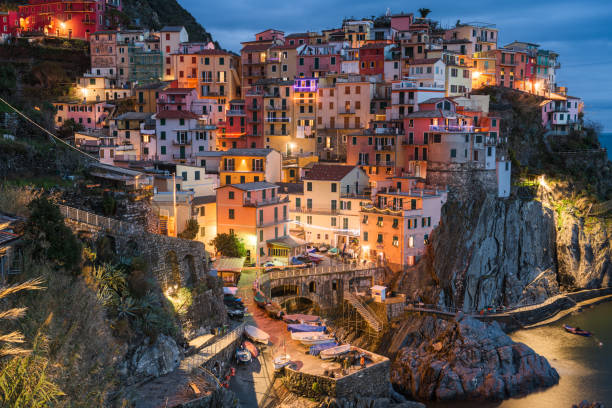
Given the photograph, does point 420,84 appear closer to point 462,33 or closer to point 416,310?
point 462,33

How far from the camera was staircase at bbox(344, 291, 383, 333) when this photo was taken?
4188 centimetres

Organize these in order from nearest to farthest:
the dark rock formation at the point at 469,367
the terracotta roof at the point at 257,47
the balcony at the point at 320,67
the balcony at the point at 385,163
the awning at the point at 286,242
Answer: the dark rock formation at the point at 469,367 < the awning at the point at 286,242 < the balcony at the point at 385,163 < the balcony at the point at 320,67 < the terracotta roof at the point at 257,47

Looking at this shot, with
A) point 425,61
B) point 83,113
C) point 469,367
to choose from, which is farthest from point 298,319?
point 83,113

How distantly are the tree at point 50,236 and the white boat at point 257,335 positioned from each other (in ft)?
37.4

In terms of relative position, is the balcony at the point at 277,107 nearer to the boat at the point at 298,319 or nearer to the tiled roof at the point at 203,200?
the tiled roof at the point at 203,200

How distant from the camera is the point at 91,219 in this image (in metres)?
24.5

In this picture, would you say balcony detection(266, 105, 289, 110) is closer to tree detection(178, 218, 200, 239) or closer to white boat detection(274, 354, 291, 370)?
tree detection(178, 218, 200, 239)

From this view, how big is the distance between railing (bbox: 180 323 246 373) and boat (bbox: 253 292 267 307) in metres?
6.03

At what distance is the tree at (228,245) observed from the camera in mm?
42938

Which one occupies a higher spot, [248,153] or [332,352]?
[248,153]

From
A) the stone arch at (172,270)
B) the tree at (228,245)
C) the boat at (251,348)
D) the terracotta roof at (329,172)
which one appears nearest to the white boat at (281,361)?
the boat at (251,348)

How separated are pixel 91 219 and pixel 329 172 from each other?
29770 millimetres

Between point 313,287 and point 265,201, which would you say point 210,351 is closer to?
point 313,287

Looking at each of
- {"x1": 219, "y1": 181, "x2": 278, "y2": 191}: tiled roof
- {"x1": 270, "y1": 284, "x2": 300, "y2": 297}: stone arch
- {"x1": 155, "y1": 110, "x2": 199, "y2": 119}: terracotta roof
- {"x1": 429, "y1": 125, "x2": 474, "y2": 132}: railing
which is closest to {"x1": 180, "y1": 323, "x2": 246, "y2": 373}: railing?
{"x1": 270, "y1": 284, "x2": 300, "y2": 297}: stone arch
